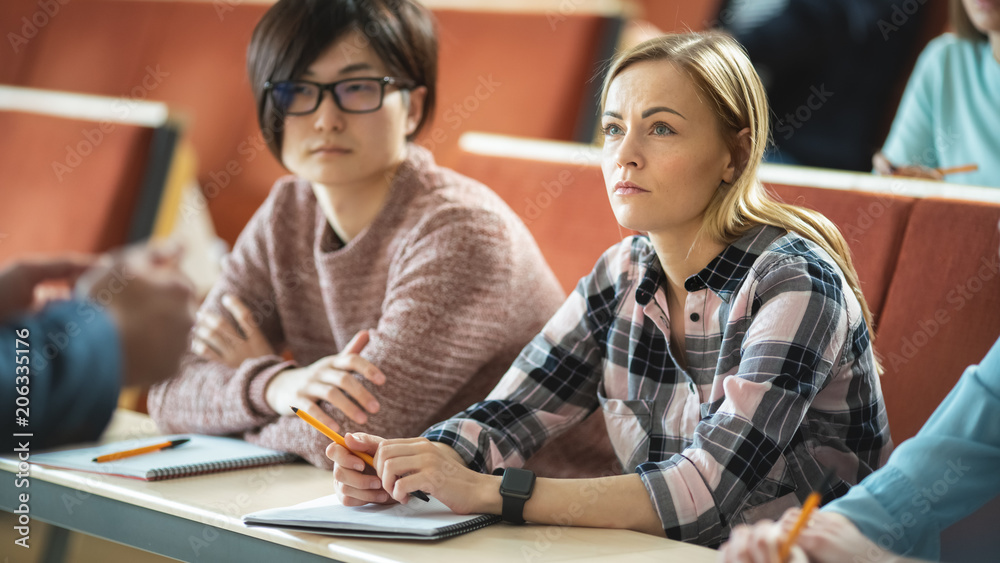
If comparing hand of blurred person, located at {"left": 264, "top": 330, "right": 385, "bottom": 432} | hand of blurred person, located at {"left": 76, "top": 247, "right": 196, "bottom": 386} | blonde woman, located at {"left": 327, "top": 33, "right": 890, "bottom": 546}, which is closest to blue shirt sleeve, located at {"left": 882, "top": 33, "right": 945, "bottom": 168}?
blonde woman, located at {"left": 327, "top": 33, "right": 890, "bottom": 546}

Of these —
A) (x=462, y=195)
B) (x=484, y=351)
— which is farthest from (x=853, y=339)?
(x=462, y=195)

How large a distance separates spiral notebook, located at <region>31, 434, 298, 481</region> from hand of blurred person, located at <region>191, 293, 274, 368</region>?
0.17 meters

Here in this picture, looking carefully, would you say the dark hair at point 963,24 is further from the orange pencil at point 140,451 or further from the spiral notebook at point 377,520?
the orange pencil at point 140,451

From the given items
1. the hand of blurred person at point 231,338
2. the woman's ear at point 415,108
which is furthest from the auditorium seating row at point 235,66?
the hand of blurred person at point 231,338

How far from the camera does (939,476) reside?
0.81 meters

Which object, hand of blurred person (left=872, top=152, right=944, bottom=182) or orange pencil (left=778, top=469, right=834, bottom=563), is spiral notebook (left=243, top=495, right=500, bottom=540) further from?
hand of blurred person (left=872, top=152, right=944, bottom=182)

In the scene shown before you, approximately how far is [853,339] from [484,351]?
530mm

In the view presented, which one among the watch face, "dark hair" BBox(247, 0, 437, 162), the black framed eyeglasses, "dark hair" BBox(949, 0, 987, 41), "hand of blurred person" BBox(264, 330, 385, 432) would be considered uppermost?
"dark hair" BBox(949, 0, 987, 41)

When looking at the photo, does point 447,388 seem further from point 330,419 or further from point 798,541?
point 798,541

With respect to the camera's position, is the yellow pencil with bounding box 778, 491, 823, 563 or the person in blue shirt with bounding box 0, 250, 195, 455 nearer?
the yellow pencil with bounding box 778, 491, 823, 563

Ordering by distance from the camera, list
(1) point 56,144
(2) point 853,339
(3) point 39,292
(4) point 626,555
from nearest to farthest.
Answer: (4) point 626,555 → (2) point 853,339 → (3) point 39,292 → (1) point 56,144

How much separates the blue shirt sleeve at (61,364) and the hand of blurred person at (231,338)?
1.42 feet

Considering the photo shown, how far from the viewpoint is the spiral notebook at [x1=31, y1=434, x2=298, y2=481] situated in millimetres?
1089

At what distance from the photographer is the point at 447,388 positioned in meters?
1.27
